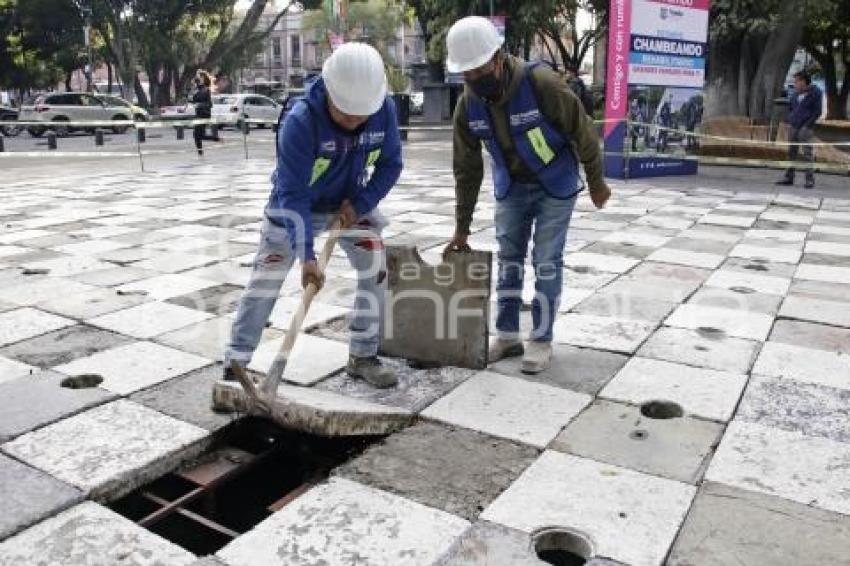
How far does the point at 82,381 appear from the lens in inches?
139

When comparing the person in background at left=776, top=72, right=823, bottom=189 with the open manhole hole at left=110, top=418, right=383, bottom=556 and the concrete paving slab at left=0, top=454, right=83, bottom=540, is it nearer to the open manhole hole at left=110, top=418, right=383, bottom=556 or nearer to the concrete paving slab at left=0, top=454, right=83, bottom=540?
the open manhole hole at left=110, top=418, right=383, bottom=556

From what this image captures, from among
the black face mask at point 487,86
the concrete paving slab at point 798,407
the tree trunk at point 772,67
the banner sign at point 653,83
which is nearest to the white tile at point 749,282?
the concrete paving slab at point 798,407

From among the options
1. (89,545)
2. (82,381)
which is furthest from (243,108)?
(89,545)

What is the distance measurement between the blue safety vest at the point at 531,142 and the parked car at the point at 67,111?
76.1 ft

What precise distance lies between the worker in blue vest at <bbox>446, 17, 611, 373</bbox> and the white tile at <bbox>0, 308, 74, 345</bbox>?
2.39 metres

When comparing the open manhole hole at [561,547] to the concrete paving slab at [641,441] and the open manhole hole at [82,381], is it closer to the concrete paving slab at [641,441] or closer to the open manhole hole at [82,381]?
the concrete paving slab at [641,441]

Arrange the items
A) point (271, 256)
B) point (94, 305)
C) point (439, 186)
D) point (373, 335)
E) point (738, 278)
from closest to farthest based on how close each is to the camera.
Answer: point (271, 256) < point (373, 335) < point (94, 305) < point (738, 278) < point (439, 186)

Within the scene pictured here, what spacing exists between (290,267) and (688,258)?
12.9ft

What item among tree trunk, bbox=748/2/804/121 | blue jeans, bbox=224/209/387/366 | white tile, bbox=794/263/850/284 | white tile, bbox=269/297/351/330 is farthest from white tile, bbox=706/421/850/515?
tree trunk, bbox=748/2/804/121

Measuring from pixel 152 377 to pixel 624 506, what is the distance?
2.22 metres

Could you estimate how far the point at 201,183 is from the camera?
11.1 metres

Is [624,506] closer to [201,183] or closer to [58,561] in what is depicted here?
[58,561]

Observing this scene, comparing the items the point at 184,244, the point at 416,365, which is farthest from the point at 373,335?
the point at 184,244

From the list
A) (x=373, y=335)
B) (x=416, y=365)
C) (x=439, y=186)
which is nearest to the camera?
(x=373, y=335)
